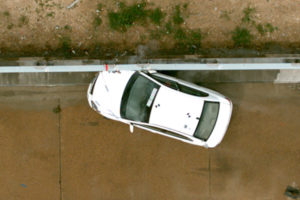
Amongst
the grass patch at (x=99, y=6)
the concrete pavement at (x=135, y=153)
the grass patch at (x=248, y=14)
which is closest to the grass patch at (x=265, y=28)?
the grass patch at (x=248, y=14)

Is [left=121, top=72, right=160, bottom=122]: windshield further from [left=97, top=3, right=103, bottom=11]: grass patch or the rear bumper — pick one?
[left=97, top=3, right=103, bottom=11]: grass patch

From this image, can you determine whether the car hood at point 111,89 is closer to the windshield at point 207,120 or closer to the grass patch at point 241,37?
the windshield at point 207,120

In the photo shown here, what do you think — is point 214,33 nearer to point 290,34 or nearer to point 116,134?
point 290,34

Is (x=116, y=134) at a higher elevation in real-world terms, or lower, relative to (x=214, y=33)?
lower

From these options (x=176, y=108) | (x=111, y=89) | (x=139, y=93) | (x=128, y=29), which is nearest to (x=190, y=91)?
(x=176, y=108)

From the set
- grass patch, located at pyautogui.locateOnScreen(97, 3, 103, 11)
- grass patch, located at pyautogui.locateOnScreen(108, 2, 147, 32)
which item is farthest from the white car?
grass patch, located at pyautogui.locateOnScreen(97, 3, 103, 11)

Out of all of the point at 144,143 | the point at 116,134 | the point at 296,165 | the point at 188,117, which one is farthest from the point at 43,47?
the point at 296,165
